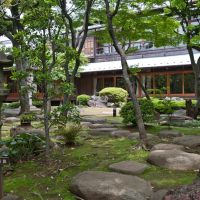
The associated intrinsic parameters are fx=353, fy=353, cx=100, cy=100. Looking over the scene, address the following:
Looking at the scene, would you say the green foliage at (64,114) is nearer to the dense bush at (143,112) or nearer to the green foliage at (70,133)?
the green foliage at (70,133)

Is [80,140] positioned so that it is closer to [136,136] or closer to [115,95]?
[136,136]

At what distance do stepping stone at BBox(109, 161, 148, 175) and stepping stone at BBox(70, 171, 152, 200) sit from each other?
441 millimetres

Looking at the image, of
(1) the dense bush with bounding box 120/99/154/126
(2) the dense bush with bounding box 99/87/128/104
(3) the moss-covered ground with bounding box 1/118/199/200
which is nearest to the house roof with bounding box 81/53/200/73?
(2) the dense bush with bounding box 99/87/128/104

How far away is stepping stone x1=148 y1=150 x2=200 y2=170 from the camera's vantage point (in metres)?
6.69

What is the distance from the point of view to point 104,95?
27.8 metres

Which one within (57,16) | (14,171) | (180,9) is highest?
(180,9)

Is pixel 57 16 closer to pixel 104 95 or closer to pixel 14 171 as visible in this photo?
pixel 14 171

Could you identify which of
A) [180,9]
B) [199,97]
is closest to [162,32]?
[180,9]

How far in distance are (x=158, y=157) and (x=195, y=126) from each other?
19.7ft

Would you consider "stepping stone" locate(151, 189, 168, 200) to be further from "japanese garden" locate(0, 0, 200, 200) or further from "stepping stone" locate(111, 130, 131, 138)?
"stepping stone" locate(111, 130, 131, 138)

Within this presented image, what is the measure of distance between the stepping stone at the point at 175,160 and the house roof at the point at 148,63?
1788 centimetres

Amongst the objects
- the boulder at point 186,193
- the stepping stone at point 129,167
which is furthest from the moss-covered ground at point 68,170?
the boulder at point 186,193

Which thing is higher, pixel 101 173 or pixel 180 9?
pixel 180 9

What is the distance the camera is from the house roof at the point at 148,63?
88.3ft
